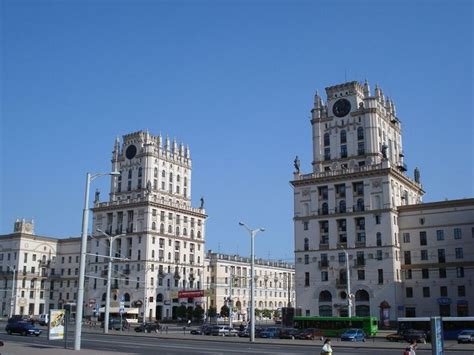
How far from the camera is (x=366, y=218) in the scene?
92.6 m

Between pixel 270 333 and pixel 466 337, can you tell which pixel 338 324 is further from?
pixel 466 337

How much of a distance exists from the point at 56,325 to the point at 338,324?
1659 inches

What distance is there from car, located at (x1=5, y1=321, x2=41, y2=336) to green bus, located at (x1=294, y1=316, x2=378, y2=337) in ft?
113

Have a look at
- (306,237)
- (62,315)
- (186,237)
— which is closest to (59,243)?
(186,237)

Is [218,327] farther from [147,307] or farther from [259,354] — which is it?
[147,307]

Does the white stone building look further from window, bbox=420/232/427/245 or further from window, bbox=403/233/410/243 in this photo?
window, bbox=420/232/427/245

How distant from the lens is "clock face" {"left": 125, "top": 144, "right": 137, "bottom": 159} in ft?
427

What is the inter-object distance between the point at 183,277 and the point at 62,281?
34.4 metres

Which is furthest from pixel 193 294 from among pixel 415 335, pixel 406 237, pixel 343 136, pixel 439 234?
pixel 415 335

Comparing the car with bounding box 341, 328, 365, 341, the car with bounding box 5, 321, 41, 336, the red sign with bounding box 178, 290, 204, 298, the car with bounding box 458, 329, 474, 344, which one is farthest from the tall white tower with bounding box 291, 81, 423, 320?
the car with bounding box 5, 321, 41, 336

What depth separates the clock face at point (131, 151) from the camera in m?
130

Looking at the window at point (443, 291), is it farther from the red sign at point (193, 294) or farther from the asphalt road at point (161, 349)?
the red sign at point (193, 294)

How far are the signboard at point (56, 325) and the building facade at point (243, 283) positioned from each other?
310 feet

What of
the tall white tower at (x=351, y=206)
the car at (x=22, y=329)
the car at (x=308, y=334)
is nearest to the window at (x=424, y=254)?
the tall white tower at (x=351, y=206)
